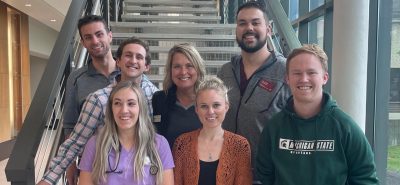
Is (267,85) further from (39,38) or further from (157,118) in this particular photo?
(39,38)

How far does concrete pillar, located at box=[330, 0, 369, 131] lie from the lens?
3271mm

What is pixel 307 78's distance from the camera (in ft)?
4.94

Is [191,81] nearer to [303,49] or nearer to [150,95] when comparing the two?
[150,95]

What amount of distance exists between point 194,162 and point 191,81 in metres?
0.42

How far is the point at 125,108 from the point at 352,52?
90.2 inches

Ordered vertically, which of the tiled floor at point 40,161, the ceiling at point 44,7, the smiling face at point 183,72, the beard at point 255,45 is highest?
the ceiling at point 44,7

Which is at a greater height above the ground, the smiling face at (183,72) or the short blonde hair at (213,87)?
the smiling face at (183,72)

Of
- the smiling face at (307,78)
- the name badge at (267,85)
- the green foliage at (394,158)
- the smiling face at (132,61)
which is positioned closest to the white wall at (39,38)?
the green foliage at (394,158)

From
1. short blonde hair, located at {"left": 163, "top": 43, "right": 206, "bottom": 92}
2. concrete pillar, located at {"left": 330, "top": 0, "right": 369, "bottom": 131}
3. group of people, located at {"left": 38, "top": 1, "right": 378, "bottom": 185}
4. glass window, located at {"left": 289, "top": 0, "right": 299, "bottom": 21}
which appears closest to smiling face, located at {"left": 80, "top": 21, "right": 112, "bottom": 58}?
group of people, located at {"left": 38, "top": 1, "right": 378, "bottom": 185}

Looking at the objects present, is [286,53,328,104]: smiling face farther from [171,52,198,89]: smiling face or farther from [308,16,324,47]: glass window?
[308,16,324,47]: glass window

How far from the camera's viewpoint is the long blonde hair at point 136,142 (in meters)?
1.63

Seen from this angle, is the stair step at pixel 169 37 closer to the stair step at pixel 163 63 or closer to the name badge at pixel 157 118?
the stair step at pixel 163 63

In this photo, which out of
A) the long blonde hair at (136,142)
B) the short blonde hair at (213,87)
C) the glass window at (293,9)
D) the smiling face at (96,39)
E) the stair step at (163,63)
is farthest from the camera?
the glass window at (293,9)

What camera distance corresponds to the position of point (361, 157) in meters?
1.46
